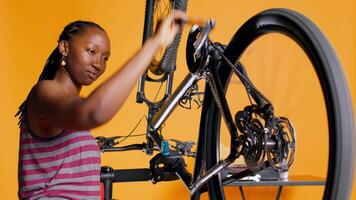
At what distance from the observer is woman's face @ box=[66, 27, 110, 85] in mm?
1147

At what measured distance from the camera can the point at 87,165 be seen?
1.16 m

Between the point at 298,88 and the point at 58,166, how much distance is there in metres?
0.51

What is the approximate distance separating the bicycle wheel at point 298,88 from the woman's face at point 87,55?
9.5 inches

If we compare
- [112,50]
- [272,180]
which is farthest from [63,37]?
[112,50]

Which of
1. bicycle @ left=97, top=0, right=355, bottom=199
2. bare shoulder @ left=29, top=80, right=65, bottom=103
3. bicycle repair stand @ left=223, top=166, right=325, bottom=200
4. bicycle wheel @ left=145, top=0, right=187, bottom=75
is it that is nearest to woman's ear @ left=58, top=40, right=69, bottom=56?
bare shoulder @ left=29, top=80, right=65, bottom=103

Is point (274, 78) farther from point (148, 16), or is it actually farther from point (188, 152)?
point (148, 16)

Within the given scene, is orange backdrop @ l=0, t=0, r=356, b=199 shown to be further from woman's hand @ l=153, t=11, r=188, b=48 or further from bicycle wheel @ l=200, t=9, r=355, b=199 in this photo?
woman's hand @ l=153, t=11, r=188, b=48

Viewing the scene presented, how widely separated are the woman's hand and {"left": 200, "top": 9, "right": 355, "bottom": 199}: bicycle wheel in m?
0.16

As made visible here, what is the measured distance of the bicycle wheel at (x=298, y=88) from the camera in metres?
0.81

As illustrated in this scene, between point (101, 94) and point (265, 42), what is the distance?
0.45 m

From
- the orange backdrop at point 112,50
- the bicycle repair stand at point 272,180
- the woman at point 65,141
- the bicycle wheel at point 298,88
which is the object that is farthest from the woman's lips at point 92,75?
the orange backdrop at point 112,50

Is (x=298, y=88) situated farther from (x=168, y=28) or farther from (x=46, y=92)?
(x=46, y=92)

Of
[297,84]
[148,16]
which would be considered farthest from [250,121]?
[148,16]

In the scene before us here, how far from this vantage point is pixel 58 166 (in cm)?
114
